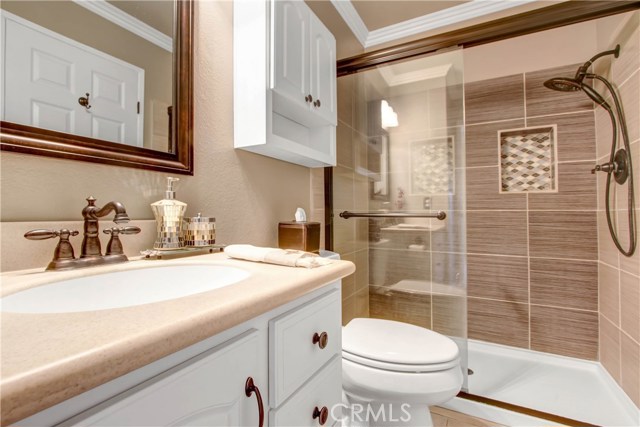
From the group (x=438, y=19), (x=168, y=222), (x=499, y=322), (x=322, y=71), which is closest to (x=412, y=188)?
(x=322, y=71)

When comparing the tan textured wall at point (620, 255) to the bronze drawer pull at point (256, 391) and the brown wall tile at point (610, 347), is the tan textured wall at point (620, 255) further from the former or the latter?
the bronze drawer pull at point (256, 391)

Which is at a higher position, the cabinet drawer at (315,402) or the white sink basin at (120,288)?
the white sink basin at (120,288)

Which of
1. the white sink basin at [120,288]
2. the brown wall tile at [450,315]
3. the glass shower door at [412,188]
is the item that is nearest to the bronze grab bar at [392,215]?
the glass shower door at [412,188]

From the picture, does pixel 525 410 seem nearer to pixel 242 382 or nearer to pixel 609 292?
pixel 609 292

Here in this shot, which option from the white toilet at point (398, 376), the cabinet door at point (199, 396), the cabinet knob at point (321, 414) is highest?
the cabinet door at point (199, 396)

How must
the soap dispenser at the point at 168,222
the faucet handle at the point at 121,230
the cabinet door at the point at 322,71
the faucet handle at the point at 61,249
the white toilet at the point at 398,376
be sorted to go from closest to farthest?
1. the faucet handle at the point at 61,249
2. the faucet handle at the point at 121,230
3. the soap dispenser at the point at 168,222
4. the white toilet at the point at 398,376
5. the cabinet door at the point at 322,71

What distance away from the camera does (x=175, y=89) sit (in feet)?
3.04

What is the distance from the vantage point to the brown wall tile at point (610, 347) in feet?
5.33

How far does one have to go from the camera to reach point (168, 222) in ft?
2.68

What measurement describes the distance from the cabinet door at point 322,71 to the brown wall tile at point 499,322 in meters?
1.72

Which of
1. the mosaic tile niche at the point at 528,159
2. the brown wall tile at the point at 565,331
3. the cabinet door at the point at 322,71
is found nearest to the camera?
the cabinet door at the point at 322,71

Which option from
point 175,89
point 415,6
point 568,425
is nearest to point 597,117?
point 415,6

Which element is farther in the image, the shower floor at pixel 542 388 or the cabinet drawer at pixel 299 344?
the shower floor at pixel 542 388

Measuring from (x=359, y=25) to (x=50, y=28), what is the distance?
1984mm
